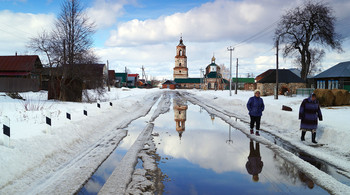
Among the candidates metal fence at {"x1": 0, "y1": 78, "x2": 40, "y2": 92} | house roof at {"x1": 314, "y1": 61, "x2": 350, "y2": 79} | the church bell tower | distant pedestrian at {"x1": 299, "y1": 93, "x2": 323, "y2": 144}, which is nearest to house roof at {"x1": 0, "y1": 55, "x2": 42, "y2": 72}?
metal fence at {"x1": 0, "y1": 78, "x2": 40, "y2": 92}

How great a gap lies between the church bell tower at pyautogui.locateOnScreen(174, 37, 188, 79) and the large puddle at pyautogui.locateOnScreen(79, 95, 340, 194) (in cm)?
10265

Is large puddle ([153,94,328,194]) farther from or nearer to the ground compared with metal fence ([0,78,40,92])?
nearer to the ground

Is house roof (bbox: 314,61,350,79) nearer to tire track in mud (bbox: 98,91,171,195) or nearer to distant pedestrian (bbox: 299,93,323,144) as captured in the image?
distant pedestrian (bbox: 299,93,323,144)

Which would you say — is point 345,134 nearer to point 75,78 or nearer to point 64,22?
point 75,78

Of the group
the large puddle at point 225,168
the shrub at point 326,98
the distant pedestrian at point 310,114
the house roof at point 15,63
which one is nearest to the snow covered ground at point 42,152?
the large puddle at point 225,168

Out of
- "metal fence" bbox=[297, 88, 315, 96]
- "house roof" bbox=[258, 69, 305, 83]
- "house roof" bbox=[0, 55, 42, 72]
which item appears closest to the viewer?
"metal fence" bbox=[297, 88, 315, 96]

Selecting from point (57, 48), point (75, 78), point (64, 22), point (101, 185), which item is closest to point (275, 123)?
point (101, 185)

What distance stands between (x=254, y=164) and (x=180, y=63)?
349ft

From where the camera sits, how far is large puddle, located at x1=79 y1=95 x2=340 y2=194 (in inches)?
170

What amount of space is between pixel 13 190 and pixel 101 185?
4.87 feet

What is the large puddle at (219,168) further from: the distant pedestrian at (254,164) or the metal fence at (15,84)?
the metal fence at (15,84)

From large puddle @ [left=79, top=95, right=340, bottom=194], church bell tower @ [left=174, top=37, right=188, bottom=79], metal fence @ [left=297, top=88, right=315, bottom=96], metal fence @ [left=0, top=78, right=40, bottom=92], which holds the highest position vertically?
church bell tower @ [left=174, top=37, right=188, bottom=79]

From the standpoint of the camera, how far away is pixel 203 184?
450 centimetres

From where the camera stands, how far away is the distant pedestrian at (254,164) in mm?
5034
